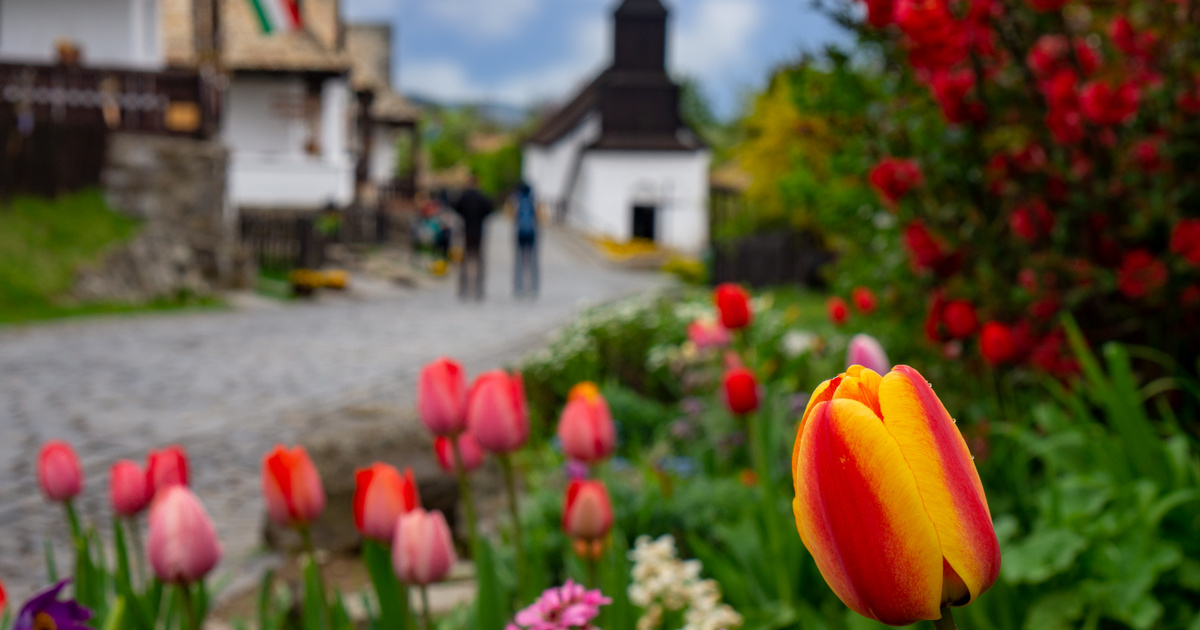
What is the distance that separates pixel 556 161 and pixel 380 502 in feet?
169

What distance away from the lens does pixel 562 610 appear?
49.9 inches

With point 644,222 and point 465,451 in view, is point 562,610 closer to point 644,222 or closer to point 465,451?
point 465,451

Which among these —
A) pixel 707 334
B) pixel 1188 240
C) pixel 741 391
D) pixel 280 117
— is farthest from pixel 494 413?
pixel 280 117

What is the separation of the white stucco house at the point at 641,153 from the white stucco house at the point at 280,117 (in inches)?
586

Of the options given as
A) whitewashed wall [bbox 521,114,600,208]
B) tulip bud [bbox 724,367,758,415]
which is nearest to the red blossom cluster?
tulip bud [bbox 724,367,758,415]

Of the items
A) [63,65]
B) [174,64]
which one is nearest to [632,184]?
[174,64]

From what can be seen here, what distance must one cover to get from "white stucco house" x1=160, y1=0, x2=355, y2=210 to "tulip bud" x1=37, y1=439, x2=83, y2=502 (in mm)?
21709

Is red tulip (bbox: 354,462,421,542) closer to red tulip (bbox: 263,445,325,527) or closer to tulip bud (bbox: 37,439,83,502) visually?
red tulip (bbox: 263,445,325,527)

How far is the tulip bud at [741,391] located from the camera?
90.7 inches

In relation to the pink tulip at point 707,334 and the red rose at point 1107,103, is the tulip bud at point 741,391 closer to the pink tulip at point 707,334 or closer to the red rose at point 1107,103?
the pink tulip at point 707,334

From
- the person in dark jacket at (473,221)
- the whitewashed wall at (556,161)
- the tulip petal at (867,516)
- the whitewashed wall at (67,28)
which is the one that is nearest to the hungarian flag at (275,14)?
the whitewashed wall at (67,28)

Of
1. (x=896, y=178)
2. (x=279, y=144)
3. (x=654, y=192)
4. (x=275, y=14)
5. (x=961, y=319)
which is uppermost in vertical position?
(x=275, y=14)

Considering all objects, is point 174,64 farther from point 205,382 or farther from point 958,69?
point 958,69

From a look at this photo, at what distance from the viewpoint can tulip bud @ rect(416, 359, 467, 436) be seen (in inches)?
69.4
